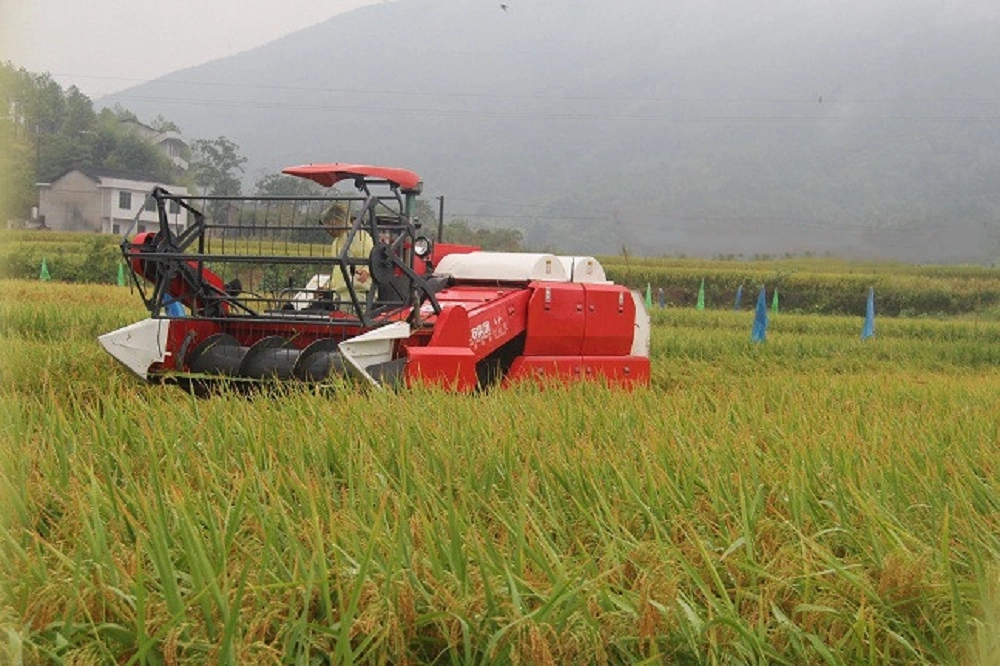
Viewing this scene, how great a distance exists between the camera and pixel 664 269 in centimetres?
3588

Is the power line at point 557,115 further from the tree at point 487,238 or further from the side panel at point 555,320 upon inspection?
the side panel at point 555,320

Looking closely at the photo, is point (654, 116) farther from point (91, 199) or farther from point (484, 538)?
point (484, 538)

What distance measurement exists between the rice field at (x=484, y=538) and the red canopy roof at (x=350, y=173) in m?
2.38

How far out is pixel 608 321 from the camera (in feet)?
28.1

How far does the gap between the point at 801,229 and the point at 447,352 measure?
6.75 meters

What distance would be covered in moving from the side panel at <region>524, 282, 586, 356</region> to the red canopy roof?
1260 mm

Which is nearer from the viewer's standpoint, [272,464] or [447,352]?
[272,464]

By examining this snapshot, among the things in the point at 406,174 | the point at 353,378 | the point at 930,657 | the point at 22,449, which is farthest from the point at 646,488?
the point at 406,174

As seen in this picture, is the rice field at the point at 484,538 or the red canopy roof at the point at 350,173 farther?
the red canopy roof at the point at 350,173

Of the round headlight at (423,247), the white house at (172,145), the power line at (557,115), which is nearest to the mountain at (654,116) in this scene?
the power line at (557,115)

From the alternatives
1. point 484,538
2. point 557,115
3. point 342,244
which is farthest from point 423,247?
point 557,115

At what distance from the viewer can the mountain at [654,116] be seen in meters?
15.9

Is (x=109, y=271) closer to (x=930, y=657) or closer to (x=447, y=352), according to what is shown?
(x=447, y=352)

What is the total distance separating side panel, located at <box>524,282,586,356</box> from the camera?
26.7 ft
